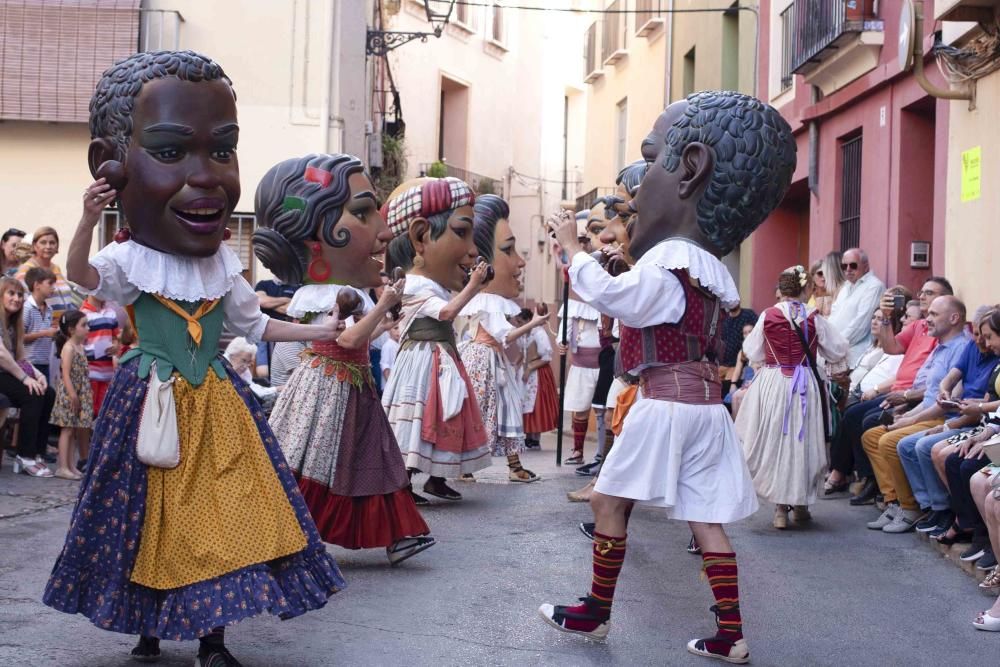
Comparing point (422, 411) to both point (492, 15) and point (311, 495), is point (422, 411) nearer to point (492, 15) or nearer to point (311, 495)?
point (311, 495)

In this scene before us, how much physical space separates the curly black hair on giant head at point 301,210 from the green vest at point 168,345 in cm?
229

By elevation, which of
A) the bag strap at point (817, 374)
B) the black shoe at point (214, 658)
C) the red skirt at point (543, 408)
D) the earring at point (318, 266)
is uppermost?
the earring at point (318, 266)

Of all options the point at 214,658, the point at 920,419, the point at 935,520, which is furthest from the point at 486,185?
the point at 214,658

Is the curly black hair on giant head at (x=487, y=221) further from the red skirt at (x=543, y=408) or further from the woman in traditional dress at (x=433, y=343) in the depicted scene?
the red skirt at (x=543, y=408)

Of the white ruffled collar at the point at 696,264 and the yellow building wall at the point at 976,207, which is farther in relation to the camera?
the yellow building wall at the point at 976,207

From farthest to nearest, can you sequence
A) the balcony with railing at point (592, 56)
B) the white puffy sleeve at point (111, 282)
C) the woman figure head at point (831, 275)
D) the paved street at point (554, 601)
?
the balcony with railing at point (592, 56) < the woman figure head at point (831, 275) < the paved street at point (554, 601) < the white puffy sleeve at point (111, 282)

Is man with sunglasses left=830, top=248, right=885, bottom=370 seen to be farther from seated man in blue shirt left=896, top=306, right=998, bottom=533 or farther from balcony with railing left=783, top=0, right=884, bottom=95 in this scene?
seated man in blue shirt left=896, top=306, right=998, bottom=533

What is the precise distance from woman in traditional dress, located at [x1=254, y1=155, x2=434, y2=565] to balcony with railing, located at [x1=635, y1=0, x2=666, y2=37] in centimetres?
1686

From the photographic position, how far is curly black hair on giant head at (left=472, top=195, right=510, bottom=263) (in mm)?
10883

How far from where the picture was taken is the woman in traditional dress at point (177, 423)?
4.90m

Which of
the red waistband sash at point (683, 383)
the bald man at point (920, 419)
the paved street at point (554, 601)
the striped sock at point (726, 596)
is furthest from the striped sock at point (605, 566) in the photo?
the bald man at point (920, 419)

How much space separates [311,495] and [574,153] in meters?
29.3

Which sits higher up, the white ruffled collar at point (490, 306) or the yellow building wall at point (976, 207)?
the yellow building wall at point (976, 207)

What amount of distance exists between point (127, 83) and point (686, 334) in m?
2.38
